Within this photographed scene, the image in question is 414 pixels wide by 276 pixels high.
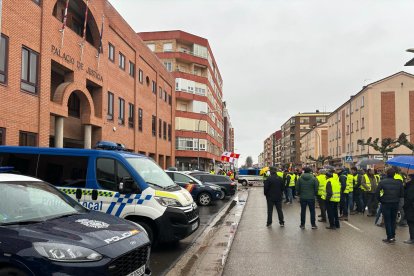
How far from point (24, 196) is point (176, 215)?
11.6 ft

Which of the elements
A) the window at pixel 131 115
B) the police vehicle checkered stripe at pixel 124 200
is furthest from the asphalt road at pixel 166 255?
the window at pixel 131 115

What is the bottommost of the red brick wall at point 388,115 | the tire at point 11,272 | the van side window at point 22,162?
the tire at point 11,272

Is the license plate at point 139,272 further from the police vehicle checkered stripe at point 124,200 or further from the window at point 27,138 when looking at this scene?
the window at point 27,138

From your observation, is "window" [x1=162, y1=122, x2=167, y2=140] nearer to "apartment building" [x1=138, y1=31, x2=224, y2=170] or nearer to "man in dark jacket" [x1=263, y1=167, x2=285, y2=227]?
"apartment building" [x1=138, y1=31, x2=224, y2=170]

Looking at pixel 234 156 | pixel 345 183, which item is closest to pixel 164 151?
pixel 234 156

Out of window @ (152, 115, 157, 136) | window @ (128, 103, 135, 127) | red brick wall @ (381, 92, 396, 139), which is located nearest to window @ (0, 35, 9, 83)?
window @ (128, 103, 135, 127)

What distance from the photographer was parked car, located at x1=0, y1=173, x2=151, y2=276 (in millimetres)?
3879

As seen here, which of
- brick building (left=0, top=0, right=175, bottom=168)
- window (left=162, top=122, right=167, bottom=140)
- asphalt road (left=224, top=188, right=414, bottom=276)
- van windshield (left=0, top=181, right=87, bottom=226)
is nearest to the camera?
van windshield (left=0, top=181, right=87, bottom=226)

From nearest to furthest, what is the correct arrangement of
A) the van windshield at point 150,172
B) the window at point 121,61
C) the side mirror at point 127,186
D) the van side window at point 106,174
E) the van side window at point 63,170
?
the side mirror at point 127,186, the van side window at point 106,174, the van side window at point 63,170, the van windshield at point 150,172, the window at point 121,61

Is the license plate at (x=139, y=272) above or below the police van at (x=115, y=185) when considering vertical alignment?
below

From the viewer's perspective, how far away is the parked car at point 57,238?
388 centimetres

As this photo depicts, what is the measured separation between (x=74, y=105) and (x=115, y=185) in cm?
1548

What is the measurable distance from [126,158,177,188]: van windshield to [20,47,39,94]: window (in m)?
8.97

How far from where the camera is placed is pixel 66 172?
330 inches
